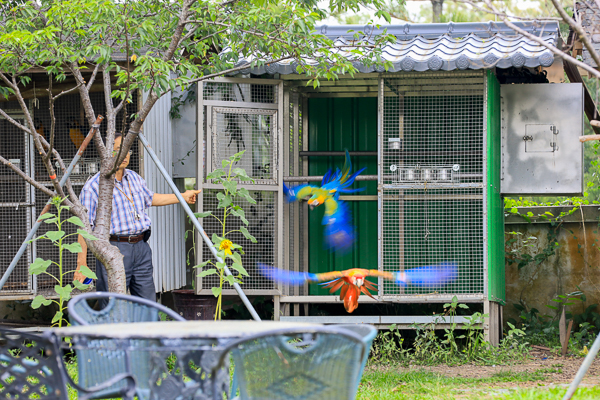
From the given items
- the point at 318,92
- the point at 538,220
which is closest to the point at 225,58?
the point at 318,92

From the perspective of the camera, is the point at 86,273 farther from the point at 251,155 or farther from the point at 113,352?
the point at 251,155

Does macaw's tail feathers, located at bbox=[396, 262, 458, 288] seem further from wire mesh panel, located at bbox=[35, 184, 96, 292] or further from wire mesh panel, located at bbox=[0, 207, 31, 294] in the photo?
wire mesh panel, located at bbox=[0, 207, 31, 294]

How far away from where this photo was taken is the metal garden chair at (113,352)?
2285 mm

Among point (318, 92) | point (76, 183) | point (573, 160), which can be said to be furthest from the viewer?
point (318, 92)

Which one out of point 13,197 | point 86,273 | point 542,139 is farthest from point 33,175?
point 542,139

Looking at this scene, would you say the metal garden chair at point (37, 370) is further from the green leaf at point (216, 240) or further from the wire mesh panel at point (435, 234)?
the wire mesh panel at point (435, 234)

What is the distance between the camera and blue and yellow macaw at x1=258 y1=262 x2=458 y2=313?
5.00 m

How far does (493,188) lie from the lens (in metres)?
Result: 5.27

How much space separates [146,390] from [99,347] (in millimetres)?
468

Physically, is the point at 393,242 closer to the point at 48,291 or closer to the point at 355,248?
the point at 355,248

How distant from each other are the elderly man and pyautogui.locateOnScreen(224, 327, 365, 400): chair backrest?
2710 mm

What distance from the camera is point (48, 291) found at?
217 inches

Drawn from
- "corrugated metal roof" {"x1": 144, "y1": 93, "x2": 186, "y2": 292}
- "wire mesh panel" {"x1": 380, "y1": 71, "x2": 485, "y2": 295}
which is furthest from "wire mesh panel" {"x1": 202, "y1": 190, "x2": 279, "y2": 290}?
"wire mesh panel" {"x1": 380, "y1": 71, "x2": 485, "y2": 295}

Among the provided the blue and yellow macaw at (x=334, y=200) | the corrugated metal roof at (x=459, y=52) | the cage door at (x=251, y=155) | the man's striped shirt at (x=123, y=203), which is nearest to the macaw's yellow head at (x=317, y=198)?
the blue and yellow macaw at (x=334, y=200)
